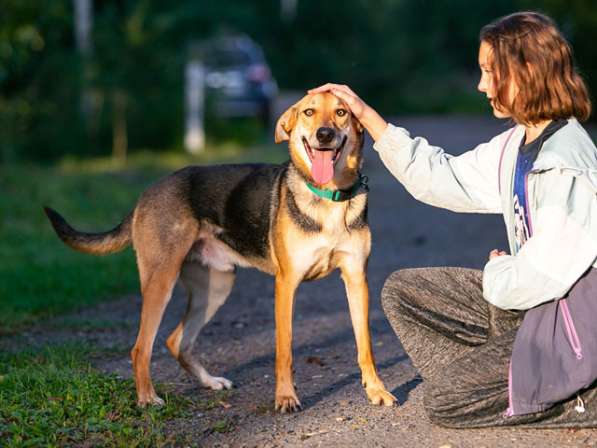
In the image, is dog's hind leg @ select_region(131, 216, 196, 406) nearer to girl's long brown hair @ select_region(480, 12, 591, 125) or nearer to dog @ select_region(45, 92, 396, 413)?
dog @ select_region(45, 92, 396, 413)

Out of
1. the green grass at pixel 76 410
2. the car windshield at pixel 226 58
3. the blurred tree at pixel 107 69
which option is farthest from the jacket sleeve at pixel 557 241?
the car windshield at pixel 226 58

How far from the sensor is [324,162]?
5.31m

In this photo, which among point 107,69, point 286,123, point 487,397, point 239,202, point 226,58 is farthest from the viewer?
point 226,58

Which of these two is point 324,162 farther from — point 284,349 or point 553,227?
point 553,227

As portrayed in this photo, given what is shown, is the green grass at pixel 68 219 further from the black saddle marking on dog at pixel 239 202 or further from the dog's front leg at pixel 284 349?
the dog's front leg at pixel 284 349

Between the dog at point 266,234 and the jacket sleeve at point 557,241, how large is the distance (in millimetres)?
1253

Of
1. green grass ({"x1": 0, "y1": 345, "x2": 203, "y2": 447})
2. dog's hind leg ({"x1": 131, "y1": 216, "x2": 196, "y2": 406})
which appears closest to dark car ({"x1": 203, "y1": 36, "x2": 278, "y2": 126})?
dog's hind leg ({"x1": 131, "y1": 216, "x2": 196, "y2": 406})

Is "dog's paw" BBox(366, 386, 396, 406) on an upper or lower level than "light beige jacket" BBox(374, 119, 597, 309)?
lower

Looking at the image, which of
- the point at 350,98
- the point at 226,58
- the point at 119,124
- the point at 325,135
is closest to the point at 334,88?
the point at 350,98

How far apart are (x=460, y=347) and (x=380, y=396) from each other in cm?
53

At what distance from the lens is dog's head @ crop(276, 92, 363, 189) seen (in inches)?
208

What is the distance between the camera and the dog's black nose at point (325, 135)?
5203 mm

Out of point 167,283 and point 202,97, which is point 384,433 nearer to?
point 167,283

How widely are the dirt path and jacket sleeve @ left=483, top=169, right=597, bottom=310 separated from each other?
2.48 ft
